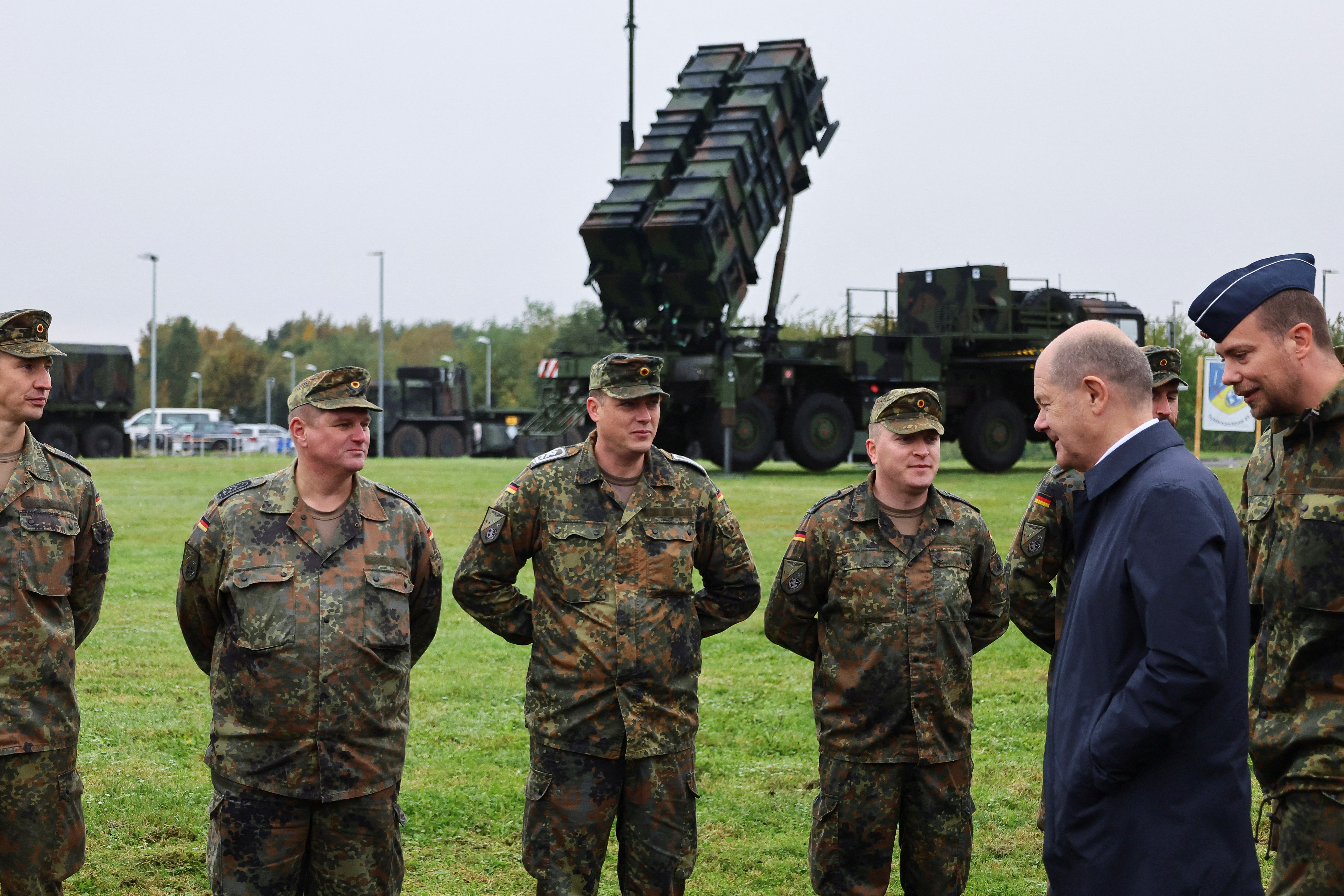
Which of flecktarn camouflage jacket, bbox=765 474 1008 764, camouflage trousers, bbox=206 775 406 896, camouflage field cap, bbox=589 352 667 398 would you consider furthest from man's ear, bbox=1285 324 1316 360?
camouflage trousers, bbox=206 775 406 896

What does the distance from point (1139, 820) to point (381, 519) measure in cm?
221

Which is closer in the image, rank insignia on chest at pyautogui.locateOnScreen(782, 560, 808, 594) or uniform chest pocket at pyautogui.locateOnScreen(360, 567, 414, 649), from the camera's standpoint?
uniform chest pocket at pyautogui.locateOnScreen(360, 567, 414, 649)

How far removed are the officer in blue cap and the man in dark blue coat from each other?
0.47 meters

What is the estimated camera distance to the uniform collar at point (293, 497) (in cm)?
374

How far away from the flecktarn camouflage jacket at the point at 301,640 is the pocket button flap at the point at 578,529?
497 mm

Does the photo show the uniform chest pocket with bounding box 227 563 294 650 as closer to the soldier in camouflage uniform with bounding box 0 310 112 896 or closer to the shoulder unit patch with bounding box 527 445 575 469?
the soldier in camouflage uniform with bounding box 0 310 112 896

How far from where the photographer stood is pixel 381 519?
3820 millimetres

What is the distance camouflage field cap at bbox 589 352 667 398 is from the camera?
416cm

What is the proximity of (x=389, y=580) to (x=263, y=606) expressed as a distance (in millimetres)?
345

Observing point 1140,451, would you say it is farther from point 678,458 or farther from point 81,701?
point 81,701

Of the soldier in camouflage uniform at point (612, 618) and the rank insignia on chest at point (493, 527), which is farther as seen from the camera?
the rank insignia on chest at point (493, 527)

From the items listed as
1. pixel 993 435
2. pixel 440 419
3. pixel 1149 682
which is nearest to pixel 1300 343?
pixel 1149 682

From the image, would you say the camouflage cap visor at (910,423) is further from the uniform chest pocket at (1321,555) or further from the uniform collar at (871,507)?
the uniform chest pocket at (1321,555)

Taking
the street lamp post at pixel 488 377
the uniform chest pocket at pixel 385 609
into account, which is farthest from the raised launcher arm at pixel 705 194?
the street lamp post at pixel 488 377
